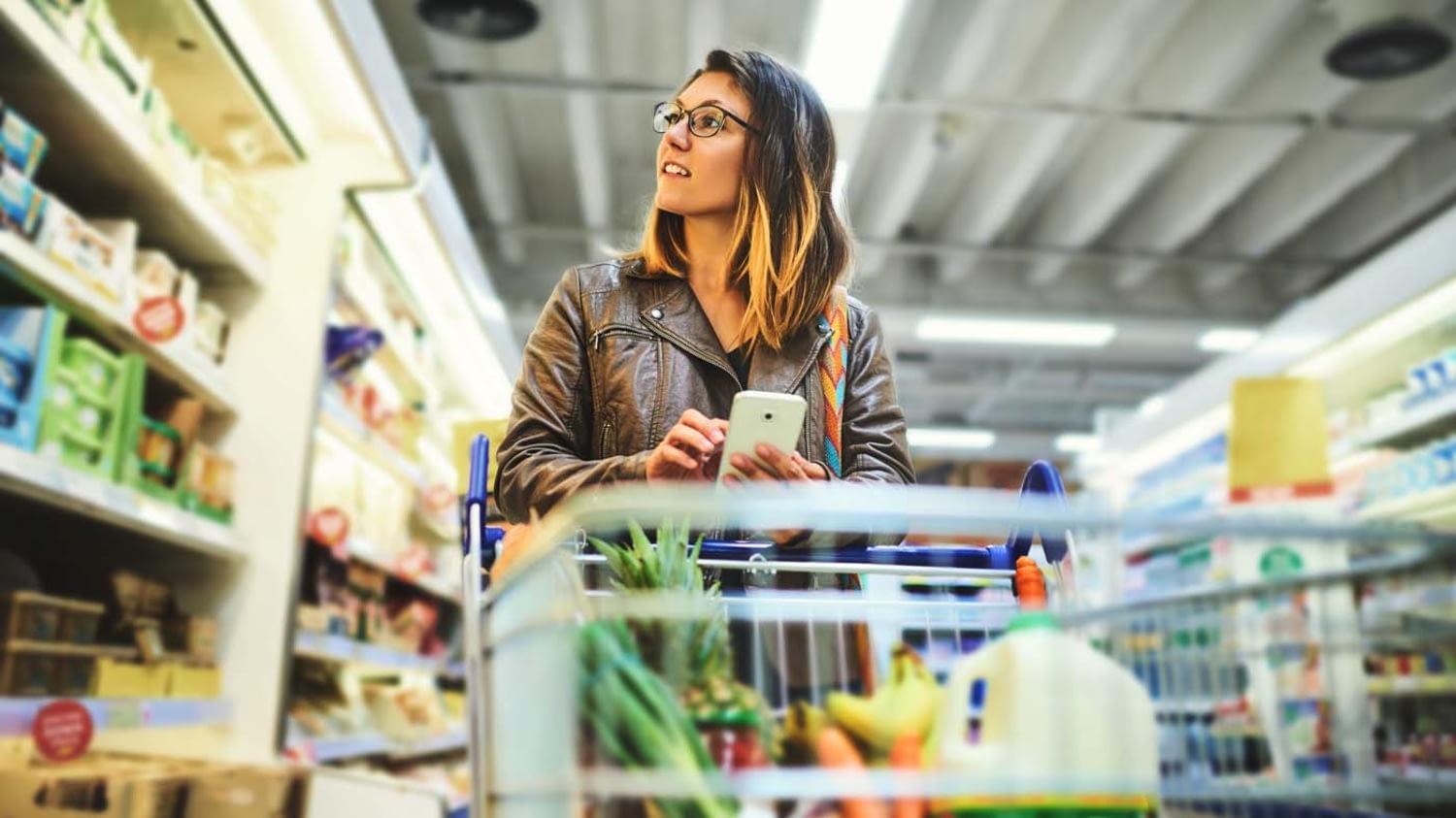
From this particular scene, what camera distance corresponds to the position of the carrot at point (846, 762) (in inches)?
32.9

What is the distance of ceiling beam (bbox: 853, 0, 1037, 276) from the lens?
20.0ft

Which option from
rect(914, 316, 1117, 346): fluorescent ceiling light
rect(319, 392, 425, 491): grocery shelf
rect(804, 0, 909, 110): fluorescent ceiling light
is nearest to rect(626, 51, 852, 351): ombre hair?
rect(319, 392, 425, 491): grocery shelf

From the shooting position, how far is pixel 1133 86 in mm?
7180

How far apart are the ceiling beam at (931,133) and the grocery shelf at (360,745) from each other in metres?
2.65

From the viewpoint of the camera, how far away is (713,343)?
171cm

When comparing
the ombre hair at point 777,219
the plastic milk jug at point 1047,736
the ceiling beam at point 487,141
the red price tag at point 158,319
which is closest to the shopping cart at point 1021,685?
the plastic milk jug at point 1047,736

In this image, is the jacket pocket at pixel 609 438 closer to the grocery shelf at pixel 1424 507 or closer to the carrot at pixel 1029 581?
the carrot at pixel 1029 581

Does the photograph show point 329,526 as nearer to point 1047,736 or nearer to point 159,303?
point 159,303

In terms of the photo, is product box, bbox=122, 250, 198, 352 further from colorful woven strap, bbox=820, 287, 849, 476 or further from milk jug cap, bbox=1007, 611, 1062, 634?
milk jug cap, bbox=1007, 611, 1062, 634

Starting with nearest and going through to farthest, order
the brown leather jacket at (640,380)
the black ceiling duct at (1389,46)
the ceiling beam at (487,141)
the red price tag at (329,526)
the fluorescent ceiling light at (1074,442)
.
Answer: the brown leather jacket at (640,380), the red price tag at (329,526), the black ceiling duct at (1389,46), the ceiling beam at (487,141), the fluorescent ceiling light at (1074,442)

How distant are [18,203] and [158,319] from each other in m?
0.55

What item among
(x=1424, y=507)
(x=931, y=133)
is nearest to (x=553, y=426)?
(x=1424, y=507)

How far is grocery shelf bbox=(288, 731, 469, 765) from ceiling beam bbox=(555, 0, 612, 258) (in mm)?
3332

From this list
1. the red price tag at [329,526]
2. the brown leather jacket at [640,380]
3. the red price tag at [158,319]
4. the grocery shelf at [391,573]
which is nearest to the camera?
the brown leather jacket at [640,380]
